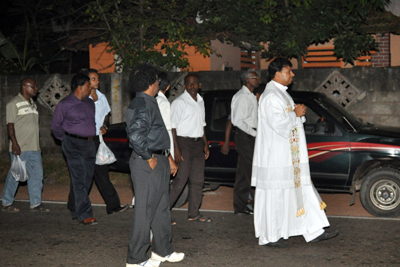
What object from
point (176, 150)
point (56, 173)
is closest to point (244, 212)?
point (176, 150)

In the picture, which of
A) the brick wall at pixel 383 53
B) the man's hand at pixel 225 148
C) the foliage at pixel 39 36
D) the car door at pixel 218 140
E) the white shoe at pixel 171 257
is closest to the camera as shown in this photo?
the white shoe at pixel 171 257

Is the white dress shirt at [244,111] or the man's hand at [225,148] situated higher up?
the white dress shirt at [244,111]

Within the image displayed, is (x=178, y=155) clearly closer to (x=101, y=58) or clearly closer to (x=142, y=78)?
(x=142, y=78)

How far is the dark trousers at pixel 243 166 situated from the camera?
736 cm

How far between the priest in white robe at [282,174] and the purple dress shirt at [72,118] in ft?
8.08

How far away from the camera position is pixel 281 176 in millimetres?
5789

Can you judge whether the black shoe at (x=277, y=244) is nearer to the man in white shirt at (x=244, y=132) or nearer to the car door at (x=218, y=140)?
the man in white shirt at (x=244, y=132)

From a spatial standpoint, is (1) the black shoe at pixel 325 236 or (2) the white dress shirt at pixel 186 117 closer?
(1) the black shoe at pixel 325 236

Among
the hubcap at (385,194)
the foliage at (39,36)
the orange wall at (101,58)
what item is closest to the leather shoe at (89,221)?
the hubcap at (385,194)

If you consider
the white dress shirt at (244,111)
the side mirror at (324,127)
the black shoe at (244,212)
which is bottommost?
the black shoe at (244,212)

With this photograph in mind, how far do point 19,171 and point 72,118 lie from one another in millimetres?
1461

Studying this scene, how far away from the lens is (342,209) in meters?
7.93

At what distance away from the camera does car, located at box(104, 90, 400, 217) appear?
23.8ft

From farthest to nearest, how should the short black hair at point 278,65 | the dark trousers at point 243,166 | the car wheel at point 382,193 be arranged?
the dark trousers at point 243,166, the car wheel at point 382,193, the short black hair at point 278,65
